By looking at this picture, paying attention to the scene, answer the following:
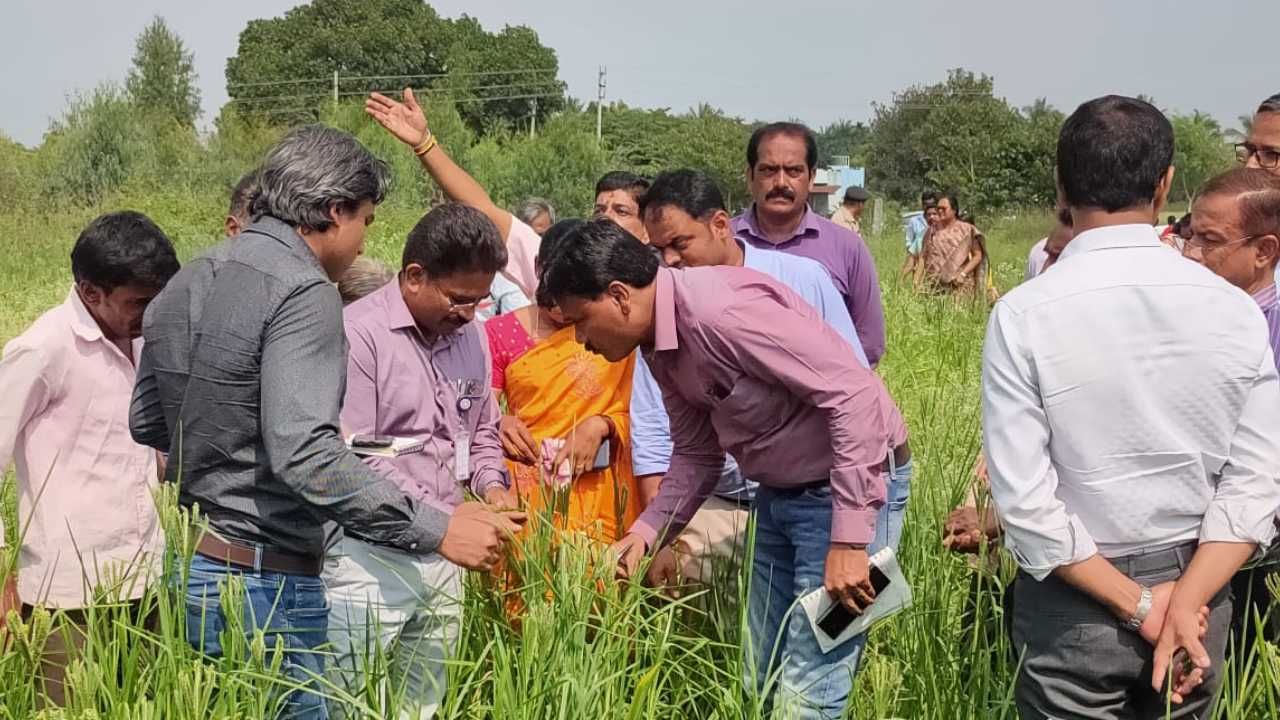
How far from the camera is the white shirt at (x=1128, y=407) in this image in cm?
197

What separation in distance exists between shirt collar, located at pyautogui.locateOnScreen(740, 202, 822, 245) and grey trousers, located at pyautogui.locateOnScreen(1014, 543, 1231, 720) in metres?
2.28

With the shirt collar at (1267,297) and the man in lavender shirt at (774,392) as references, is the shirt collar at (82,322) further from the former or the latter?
the shirt collar at (1267,297)

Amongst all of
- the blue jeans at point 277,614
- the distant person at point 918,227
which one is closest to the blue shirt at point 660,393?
the blue jeans at point 277,614

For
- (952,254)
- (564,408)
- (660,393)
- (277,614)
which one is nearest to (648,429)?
(660,393)

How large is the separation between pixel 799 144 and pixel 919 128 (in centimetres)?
3828

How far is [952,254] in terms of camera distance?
10.8 metres

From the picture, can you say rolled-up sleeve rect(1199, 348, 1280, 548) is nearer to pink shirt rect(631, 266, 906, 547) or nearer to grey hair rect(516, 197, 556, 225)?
pink shirt rect(631, 266, 906, 547)

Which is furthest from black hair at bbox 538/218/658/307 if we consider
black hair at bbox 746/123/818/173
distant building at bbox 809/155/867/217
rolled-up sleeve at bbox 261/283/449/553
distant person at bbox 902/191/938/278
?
distant building at bbox 809/155/867/217

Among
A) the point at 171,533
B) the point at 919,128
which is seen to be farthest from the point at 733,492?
the point at 919,128

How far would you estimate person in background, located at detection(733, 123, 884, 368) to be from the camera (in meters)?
4.14

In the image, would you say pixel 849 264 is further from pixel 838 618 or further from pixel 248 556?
pixel 248 556

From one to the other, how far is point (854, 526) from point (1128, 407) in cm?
63

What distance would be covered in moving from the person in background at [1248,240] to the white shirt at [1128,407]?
0.62 meters

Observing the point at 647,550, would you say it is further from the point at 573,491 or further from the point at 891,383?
the point at 891,383
